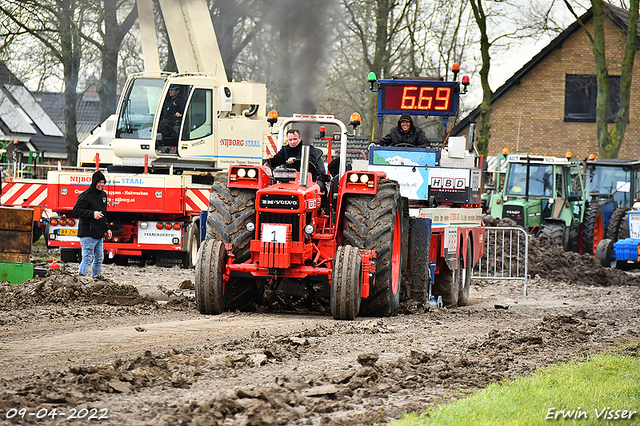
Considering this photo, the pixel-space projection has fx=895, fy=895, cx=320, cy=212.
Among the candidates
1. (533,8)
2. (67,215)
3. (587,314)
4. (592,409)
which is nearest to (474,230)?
(587,314)

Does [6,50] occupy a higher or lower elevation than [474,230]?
higher

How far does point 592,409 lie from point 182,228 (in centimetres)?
1163

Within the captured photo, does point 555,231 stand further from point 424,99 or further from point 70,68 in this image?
point 70,68

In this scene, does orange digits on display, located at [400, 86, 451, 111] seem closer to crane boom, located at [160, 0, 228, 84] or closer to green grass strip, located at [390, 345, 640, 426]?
crane boom, located at [160, 0, 228, 84]

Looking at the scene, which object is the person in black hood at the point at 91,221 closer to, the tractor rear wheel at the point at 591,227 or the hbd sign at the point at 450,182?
the hbd sign at the point at 450,182

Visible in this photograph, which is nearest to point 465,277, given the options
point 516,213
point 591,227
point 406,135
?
point 406,135

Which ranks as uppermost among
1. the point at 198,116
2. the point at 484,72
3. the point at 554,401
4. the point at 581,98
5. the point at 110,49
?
the point at 484,72

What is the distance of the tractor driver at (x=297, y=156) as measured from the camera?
10320mm

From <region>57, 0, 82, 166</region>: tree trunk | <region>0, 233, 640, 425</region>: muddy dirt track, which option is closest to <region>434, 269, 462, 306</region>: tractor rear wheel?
<region>0, 233, 640, 425</region>: muddy dirt track

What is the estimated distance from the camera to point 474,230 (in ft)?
46.7

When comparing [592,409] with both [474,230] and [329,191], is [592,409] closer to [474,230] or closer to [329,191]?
[329,191]

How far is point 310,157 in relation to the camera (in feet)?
33.8

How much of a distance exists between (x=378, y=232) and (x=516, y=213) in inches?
468

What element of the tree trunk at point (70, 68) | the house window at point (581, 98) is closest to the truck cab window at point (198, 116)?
the tree trunk at point (70, 68)
